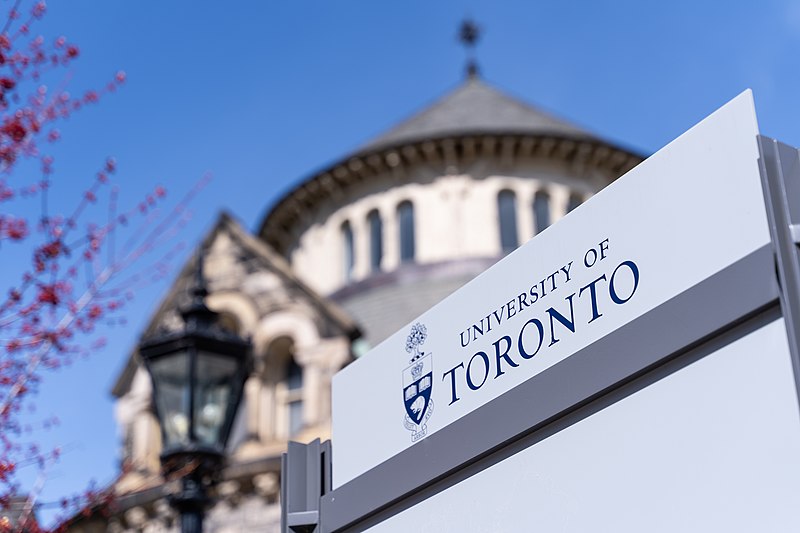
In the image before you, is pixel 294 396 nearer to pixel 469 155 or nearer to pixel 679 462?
pixel 469 155

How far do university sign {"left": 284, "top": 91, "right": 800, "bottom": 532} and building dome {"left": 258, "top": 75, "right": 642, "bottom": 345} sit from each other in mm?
22394

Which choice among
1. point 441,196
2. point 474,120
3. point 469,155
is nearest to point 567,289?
point 441,196

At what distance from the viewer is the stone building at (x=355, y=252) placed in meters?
23.3

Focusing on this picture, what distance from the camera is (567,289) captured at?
5695mm

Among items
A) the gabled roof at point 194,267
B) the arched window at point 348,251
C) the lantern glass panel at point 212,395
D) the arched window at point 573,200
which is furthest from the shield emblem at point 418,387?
the arched window at point 573,200

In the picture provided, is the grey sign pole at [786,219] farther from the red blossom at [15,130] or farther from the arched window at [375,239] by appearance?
the arched window at [375,239]

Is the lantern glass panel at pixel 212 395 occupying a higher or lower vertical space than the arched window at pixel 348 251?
lower

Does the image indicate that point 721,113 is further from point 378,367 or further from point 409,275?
point 409,275

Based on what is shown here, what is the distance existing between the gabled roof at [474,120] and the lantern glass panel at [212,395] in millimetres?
19476

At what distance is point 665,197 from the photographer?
5.25 metres

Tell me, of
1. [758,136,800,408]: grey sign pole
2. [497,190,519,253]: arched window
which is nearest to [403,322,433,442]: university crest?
[758,136,800,408]: grey sign pole

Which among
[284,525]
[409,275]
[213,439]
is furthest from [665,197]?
[409,275]

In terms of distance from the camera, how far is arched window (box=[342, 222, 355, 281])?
100 ft

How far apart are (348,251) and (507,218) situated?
378 cm
